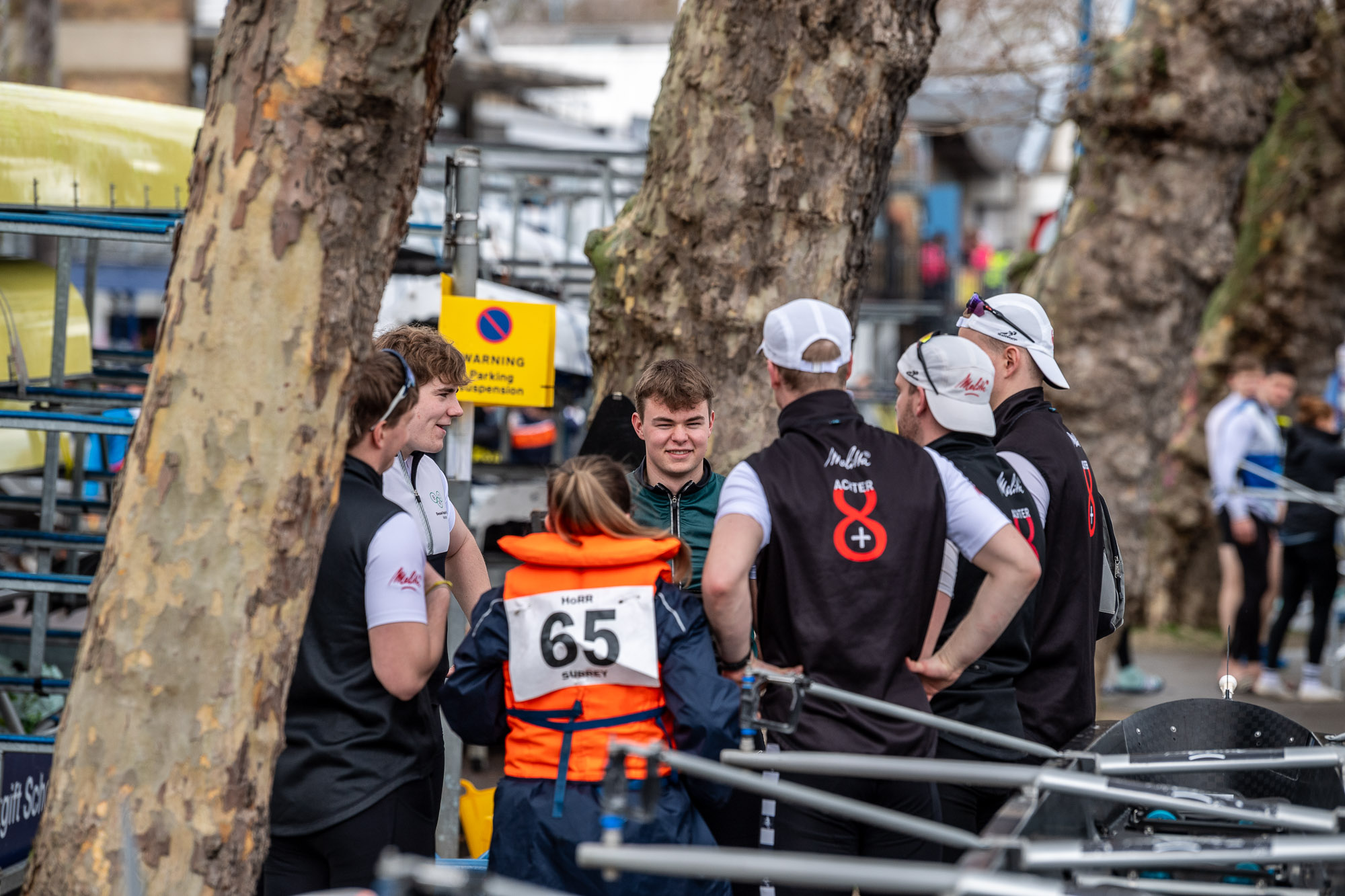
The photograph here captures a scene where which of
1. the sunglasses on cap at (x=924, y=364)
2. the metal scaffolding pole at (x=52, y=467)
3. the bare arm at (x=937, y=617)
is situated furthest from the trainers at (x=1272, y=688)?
the metal scaffolding pole at (x=52, y=467)

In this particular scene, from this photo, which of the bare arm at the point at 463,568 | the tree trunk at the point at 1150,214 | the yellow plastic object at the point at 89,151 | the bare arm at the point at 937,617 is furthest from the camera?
the tree trunk at the point at 1150,214

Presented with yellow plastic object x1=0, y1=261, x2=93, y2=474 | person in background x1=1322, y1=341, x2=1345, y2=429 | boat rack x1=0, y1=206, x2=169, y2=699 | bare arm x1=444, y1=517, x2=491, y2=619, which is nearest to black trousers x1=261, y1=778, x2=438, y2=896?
bare arm x1=444, y1=517, x2=491, y2=619

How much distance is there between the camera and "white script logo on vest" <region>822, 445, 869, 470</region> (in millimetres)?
3240

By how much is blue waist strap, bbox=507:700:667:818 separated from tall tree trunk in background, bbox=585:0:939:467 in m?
2.71

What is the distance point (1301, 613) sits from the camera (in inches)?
492

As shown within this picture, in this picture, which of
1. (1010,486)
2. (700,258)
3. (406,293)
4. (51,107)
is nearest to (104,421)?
(51,107)

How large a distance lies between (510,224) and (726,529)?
785 centimetres

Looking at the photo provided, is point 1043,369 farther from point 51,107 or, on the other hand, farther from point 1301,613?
point 1301,613

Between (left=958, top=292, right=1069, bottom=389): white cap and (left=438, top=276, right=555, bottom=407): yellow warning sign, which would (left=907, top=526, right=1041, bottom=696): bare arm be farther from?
(left=438, top=276, right=555, bottom=407): yellow warning sign

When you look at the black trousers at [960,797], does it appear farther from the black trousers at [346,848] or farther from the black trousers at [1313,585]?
the black trousers at [1313,585]

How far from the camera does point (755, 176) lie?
557 cm

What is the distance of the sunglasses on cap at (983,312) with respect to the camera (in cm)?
414

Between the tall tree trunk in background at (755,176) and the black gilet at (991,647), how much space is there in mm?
2134

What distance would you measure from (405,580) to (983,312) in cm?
204
